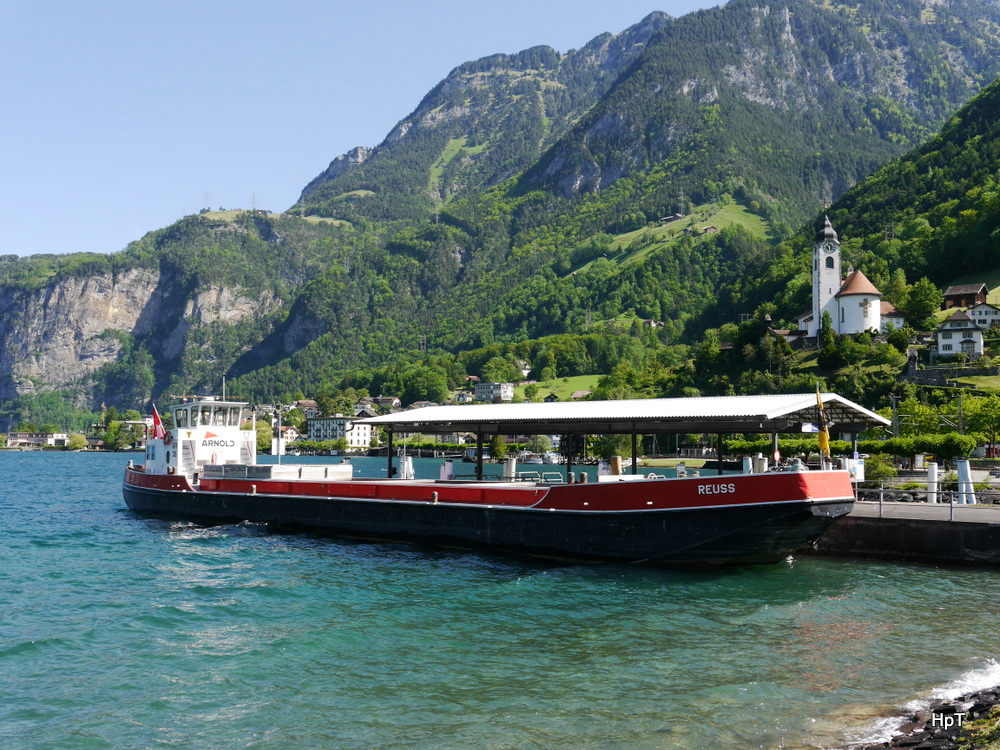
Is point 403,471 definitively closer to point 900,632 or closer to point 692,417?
point 692,417

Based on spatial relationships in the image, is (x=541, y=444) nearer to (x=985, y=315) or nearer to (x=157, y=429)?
(x=985, y=315)

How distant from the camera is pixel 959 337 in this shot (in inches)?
A: 4377

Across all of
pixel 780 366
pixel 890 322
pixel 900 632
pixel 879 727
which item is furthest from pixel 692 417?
pixel 890 322

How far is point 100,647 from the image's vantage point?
18.8m

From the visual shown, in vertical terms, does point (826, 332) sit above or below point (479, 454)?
above

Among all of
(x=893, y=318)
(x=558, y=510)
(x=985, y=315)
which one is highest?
(x=893, y=318)

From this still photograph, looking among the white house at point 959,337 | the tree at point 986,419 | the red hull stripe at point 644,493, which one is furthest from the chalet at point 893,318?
the red hull stripe at point 644,493

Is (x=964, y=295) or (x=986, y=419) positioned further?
(x=964, y=295)

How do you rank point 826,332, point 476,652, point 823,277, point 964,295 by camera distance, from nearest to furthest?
point 476,652
point 826,332
point 964,295
point 823,277

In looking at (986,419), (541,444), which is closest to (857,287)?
(541,444)

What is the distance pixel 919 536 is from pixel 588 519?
10101 mm

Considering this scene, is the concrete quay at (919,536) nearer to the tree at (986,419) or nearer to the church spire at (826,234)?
the tree at (986,419)

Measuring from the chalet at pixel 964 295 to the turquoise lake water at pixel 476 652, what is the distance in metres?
116

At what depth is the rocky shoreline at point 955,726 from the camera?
1190 cm
